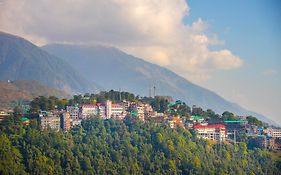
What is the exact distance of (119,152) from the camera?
21234 mm

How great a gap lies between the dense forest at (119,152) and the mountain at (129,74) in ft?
239

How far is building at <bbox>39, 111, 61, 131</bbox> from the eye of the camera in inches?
926

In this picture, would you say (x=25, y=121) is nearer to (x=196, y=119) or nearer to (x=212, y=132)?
(x=212, y=132)

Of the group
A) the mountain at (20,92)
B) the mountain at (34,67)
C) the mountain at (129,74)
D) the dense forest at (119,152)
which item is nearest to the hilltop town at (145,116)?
the dense forest at (119,152)

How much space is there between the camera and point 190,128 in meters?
26.8

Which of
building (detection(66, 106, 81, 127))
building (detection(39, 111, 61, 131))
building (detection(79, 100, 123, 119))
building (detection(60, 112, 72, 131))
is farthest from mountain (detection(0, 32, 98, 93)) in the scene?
building (detection(60, 112, 72, 131))

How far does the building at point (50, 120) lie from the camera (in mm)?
23516

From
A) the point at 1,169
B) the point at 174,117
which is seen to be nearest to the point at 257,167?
the point at 174,117

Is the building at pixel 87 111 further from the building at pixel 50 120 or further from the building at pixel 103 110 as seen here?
the building at pixel 50 120

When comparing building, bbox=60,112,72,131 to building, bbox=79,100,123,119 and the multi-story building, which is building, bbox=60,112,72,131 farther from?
building, bbox=79,100,123,119

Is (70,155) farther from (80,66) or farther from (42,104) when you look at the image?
(80,66)

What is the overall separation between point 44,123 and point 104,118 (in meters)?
3.53

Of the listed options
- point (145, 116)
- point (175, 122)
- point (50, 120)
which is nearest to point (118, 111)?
point (145, 116)

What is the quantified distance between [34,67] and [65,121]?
200ft
